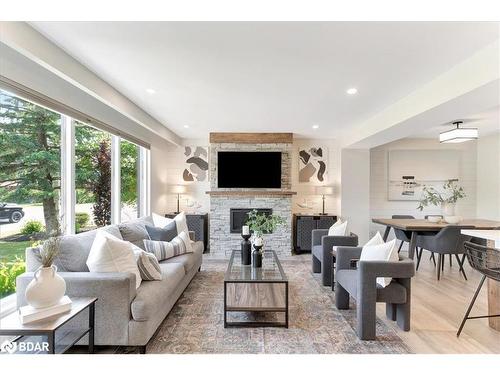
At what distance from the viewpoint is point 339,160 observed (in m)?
6.17

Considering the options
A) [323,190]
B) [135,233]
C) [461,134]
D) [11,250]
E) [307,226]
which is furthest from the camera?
[323,190]

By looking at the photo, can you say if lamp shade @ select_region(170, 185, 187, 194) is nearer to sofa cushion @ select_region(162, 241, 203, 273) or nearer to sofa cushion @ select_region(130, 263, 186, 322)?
sofa cushion @ select_region(162, 241, 203, 273)

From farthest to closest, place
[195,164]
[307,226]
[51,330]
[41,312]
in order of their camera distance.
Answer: [195,164]
[307,226]
[41,312]
[51,330]

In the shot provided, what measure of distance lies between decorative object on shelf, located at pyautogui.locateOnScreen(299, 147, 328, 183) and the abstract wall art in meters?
1.68

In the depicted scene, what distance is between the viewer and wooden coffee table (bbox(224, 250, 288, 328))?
2.58 meters

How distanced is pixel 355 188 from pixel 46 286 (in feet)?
18.3

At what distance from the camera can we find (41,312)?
5.52ft

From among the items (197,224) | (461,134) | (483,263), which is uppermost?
(461,134)

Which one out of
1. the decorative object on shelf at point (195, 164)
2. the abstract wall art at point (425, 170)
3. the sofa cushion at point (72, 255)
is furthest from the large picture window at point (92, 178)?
the abstract wall art at point (425, 170)

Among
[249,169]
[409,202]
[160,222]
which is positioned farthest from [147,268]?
[409,202]

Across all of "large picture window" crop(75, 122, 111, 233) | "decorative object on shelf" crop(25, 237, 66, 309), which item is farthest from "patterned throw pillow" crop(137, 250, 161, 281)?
"large picture window" crop(75, 122, 111, 233)

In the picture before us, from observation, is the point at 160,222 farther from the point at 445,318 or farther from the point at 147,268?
the point at 445,318

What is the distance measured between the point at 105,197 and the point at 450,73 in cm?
447

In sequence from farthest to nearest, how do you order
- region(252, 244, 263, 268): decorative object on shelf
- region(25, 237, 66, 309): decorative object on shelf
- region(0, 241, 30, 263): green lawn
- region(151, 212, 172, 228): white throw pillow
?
region(151, 212, 172, 228): white throw pillow, region(252, 244, 263, 268): decorative object on shelf, region(0, 241, 30, 263): green lawn, region(25, 237, 66, 309): decorative object on shelf
